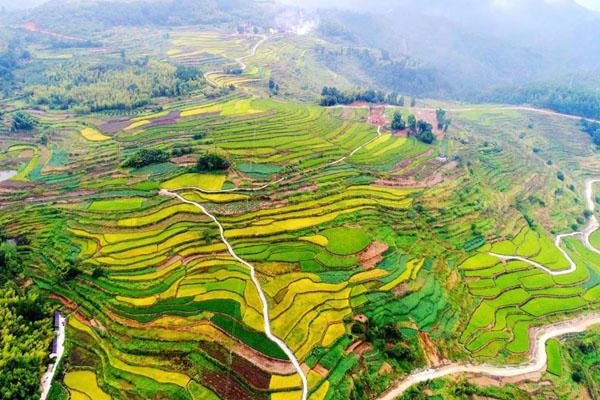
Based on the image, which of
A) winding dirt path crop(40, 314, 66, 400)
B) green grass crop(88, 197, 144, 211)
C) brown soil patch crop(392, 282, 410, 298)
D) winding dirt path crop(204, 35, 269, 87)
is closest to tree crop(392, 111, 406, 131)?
brown soil patch crop(392, 282, 410, 298)

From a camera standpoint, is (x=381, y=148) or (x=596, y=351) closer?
(x=596, y=351)

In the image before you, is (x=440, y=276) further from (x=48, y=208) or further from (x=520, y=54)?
(x=520, y=54)

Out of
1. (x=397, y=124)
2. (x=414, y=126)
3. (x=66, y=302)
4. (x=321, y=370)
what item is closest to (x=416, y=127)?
(x=414, y=126)

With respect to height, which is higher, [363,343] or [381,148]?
[381,148]

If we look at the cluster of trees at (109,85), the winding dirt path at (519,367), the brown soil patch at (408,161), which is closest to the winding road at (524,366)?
the winding dirt path at (519,367)

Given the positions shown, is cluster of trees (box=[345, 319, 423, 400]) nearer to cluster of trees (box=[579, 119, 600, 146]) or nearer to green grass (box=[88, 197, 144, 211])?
green grass (box=[88, 197, 144, 211])

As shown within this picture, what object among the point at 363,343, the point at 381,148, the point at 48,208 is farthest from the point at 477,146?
the point at 48,208

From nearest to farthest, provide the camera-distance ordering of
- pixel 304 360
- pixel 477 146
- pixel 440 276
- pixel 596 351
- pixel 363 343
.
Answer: pixel 304 360, pixel 363 343, pixel 596 351, pixel 440 276, pixel 477 146
